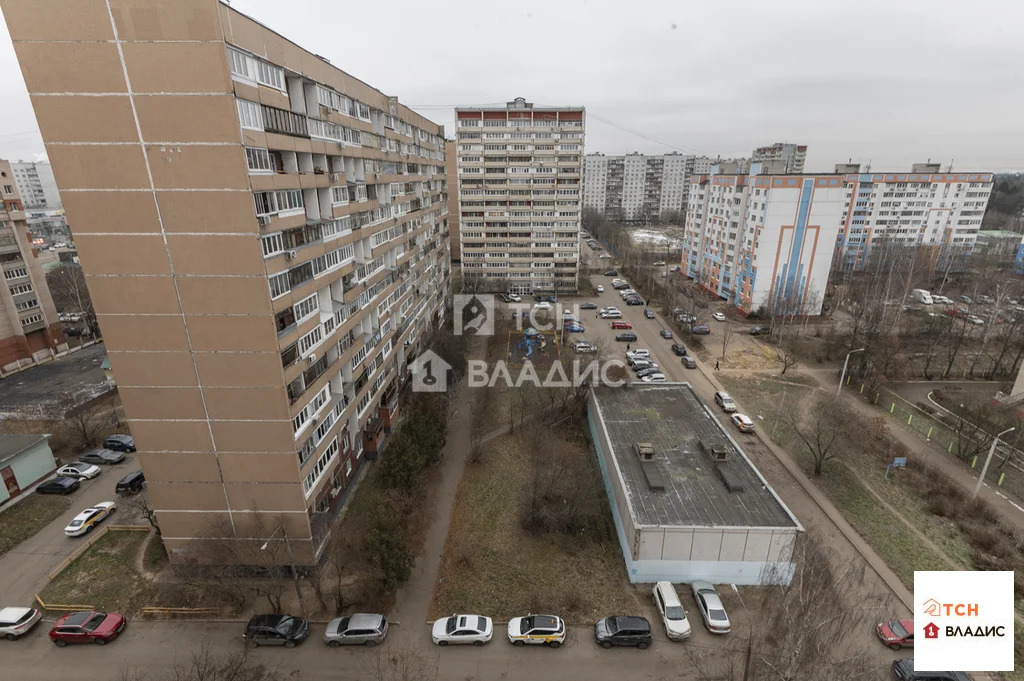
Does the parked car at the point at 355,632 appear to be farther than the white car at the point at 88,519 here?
No

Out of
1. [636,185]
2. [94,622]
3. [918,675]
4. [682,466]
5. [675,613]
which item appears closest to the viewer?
[918,675]

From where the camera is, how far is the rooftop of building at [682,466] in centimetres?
1962

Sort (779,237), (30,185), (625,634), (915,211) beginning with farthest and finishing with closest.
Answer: (30,185) < (915,211) < (779,237) < (625,634)

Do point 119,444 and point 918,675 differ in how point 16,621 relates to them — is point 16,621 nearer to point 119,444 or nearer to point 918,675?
point 119,444

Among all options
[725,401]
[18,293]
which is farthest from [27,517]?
[725,401]

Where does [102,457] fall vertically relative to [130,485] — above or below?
below

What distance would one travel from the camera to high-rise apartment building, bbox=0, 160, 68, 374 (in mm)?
38625

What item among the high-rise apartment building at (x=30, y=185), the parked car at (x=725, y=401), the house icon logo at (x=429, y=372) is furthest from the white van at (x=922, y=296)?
the high-rise apartment building at (x=30, y=185)

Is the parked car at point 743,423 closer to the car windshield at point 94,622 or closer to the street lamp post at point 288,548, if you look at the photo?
the street lamp post at point 288,548

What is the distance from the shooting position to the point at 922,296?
2378 inches

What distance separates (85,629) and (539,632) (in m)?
16.3

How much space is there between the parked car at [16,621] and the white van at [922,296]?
275 feet

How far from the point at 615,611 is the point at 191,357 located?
1826cm

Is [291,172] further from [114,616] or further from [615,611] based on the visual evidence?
[615,611]
